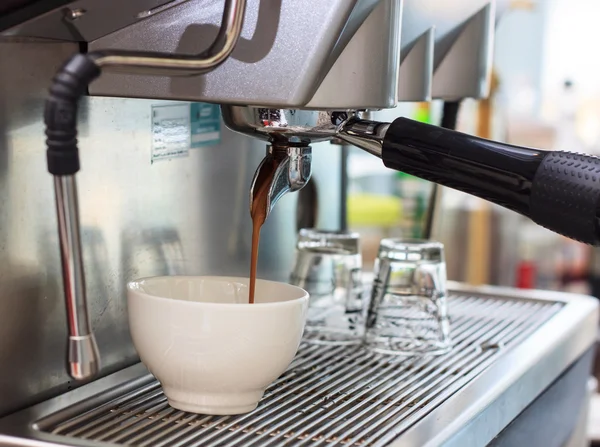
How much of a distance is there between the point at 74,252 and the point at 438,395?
33 cm

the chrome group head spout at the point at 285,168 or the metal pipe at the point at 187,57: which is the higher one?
the metal pipe at the point at 187,57

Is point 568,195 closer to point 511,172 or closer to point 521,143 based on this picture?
point 511,172

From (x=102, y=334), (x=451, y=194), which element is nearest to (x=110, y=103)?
(x=102, y=334)

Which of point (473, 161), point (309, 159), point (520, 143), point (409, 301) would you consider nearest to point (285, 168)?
point (309, 159)

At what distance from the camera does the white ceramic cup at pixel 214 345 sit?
1.96 ft

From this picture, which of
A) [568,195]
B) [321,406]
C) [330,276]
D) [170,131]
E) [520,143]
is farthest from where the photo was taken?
[520,143]

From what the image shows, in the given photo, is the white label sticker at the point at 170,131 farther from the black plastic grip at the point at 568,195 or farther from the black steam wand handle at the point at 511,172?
the black plastic grip at the point at 568,195

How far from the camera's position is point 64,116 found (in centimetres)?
46

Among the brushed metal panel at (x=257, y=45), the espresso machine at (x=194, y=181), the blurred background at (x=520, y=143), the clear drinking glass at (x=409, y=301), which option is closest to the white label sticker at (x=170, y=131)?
the espresso machine at (x=194, y=181)

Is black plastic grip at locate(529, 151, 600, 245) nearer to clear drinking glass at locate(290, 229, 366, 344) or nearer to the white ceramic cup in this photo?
the white ceramic cup

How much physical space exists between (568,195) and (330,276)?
1.25ft

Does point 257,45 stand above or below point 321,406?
above

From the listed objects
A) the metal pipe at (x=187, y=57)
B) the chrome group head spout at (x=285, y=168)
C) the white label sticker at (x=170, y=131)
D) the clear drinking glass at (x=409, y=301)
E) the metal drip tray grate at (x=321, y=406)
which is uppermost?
the metal pipe at (x=187, y=57)

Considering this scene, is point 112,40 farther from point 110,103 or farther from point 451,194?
point 451,194
